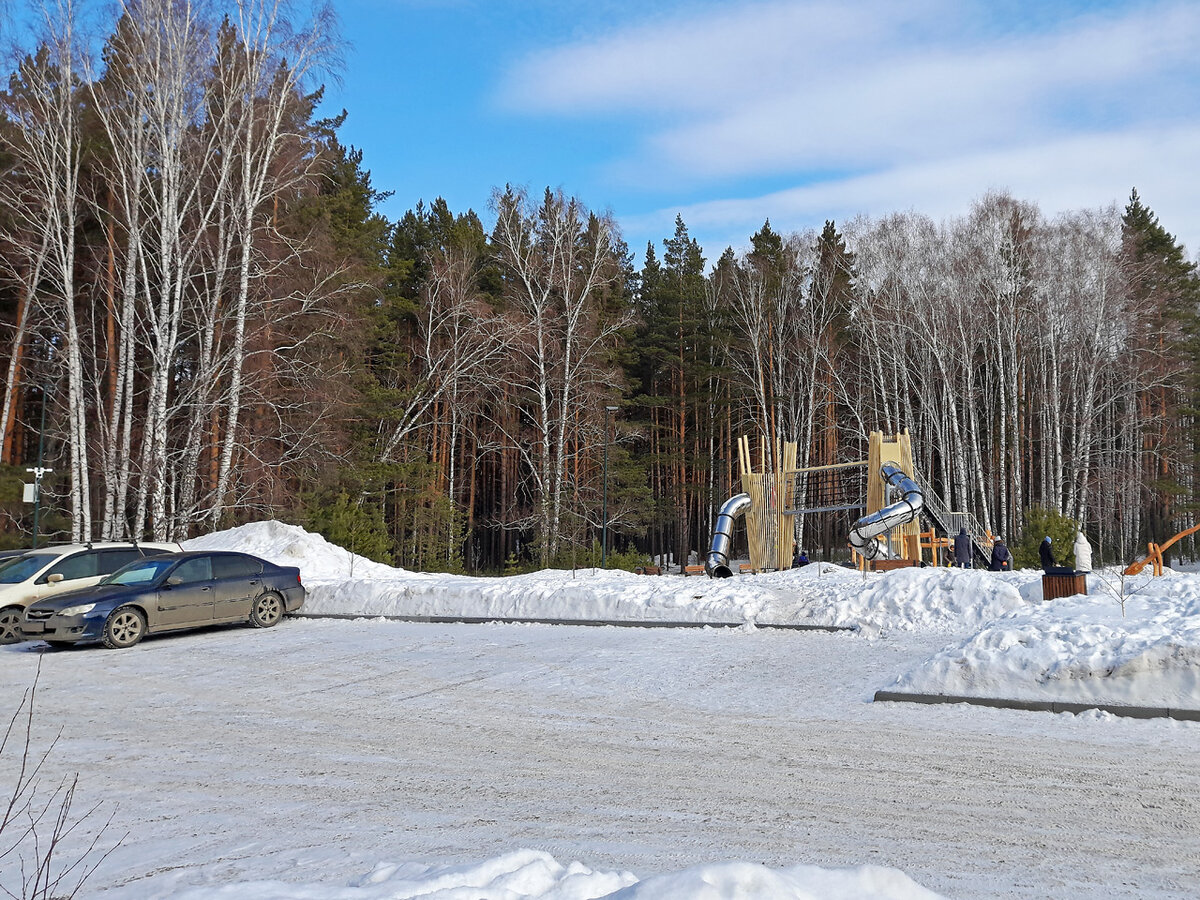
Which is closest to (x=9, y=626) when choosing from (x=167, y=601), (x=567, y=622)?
(x=167, y=601)

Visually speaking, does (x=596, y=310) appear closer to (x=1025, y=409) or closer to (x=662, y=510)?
(x=662, y=510)

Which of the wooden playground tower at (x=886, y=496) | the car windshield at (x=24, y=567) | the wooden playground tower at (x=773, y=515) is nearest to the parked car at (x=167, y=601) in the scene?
the car windshield at (x=24, y=567)

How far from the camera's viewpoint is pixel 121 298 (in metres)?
29.2

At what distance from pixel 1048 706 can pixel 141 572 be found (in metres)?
14.4

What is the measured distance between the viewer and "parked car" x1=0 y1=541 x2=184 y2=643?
15758mm

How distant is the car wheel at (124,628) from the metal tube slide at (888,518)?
686 inches

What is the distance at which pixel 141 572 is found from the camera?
50.4 feet

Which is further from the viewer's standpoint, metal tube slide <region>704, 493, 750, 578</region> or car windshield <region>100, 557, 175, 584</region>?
metal tube slide <region>704, 493, 750, 578</region>

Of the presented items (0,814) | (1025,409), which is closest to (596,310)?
(1025,409)

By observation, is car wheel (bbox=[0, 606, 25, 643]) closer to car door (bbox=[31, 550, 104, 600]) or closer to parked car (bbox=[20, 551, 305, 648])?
car door (bbox=[31, 550, 104, 600])

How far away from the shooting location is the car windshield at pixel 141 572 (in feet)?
50.0

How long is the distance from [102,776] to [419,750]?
7.85 ft

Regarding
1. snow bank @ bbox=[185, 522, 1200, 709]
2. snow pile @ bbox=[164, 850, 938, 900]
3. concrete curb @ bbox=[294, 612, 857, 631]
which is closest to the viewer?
snow pile @ bbox=[164, 850, 938, 900]

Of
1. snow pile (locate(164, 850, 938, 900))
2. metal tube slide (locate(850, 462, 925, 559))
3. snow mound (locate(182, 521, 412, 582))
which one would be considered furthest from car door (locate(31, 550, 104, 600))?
metal tube slide (locate(850, 462, 925, 559))
